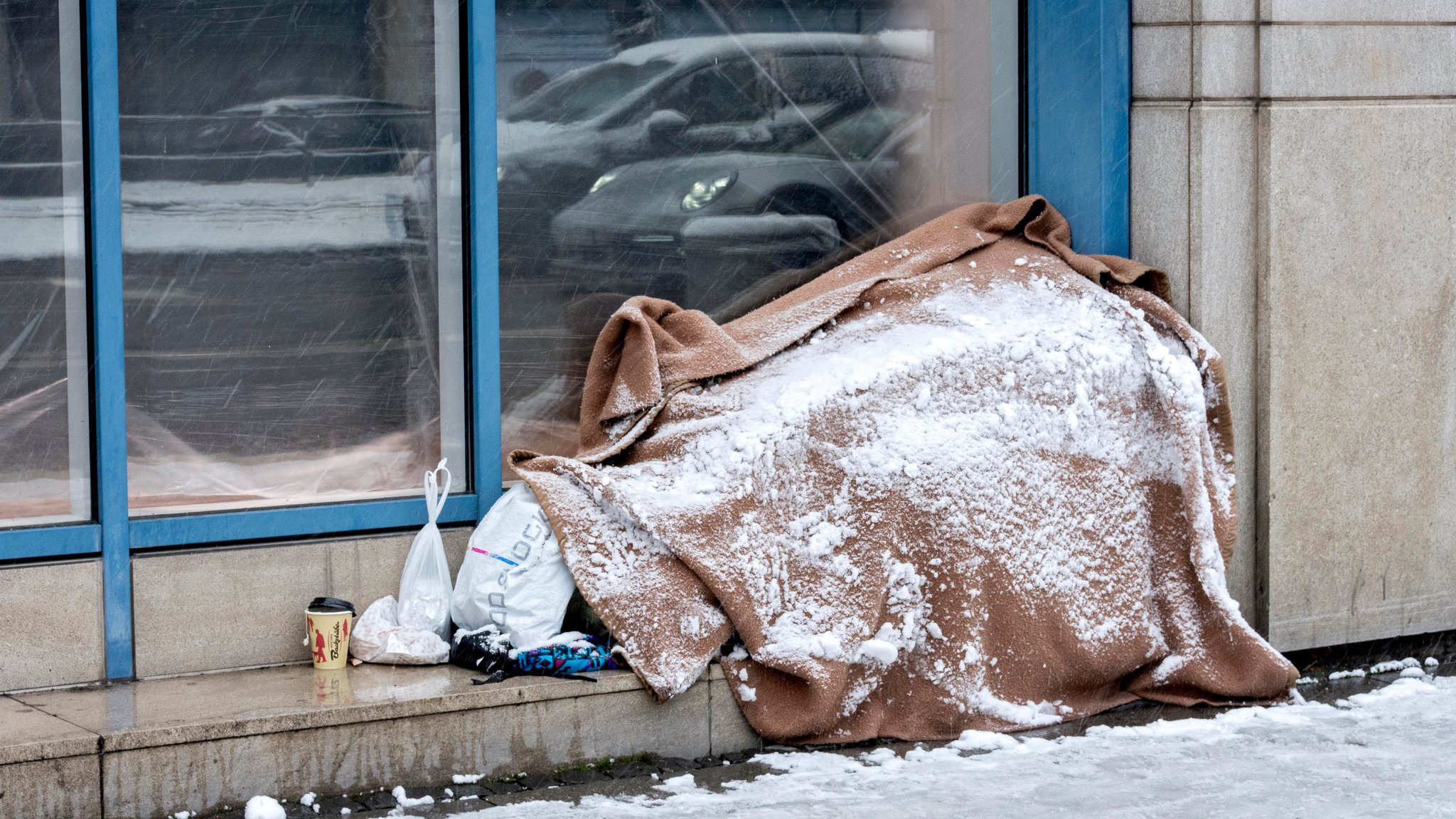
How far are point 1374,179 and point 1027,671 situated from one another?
221 centimetres

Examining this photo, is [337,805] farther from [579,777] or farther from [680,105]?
[680,105]

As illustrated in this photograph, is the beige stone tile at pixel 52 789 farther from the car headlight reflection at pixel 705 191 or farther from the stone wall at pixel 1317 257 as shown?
the stone wall at pixel 1317 257

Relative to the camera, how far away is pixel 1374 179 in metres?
5.64

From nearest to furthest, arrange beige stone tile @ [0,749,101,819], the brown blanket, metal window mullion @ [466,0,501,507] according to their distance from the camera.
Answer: beige stone tile @ [0,749,101,819] < the brown blanket < metal window mullion @ [466,0,501,507]

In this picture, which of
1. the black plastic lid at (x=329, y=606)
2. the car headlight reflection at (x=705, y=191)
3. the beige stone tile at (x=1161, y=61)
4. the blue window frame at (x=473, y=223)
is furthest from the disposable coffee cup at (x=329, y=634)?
the beige stone tile at (x=1161, y=61)

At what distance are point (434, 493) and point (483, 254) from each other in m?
0.76

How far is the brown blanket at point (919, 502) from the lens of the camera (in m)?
4.64

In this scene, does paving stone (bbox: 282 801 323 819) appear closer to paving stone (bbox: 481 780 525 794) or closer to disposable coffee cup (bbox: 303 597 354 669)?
paving stone (bbox: 481 780 525 794)

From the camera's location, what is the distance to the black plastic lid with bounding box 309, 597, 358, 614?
15.3ft

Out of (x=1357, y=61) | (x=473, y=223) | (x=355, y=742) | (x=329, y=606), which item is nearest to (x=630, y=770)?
(x=355, y=742)

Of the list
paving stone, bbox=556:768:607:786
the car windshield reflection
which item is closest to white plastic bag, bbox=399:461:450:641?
paving stone, bbox=556:768:607:786

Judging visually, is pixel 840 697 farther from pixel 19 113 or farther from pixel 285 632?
pixel 19 113

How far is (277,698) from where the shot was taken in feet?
14.1

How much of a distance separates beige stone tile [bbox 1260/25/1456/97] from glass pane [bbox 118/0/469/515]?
2.73 metres
